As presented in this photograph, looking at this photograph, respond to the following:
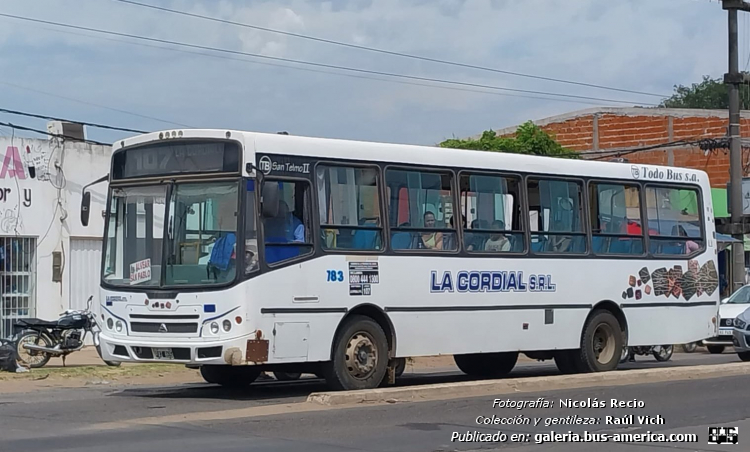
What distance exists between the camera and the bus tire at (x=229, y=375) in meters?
15.9

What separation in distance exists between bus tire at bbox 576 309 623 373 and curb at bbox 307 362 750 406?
0.95 meters

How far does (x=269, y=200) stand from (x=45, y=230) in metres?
11.0

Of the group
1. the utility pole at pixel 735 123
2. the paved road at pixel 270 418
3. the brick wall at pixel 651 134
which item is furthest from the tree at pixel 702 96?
the paved road at pixel 270 418

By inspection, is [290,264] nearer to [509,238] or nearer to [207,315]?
[207,315]

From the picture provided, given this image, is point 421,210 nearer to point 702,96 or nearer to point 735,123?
point 735,123

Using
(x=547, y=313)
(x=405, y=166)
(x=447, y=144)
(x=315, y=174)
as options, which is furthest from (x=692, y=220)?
(x=447, y=144)

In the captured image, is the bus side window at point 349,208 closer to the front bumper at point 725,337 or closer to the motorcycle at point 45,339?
the motorcycle at point 45,339

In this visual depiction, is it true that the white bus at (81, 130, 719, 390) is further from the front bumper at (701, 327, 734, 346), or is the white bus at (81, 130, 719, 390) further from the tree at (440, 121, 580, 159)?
the tree at (440, 121, 580, 159)

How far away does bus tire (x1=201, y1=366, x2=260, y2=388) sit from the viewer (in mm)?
15938

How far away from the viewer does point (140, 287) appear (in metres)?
14.2

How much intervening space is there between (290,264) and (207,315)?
1.18 metres

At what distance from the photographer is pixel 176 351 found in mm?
13789

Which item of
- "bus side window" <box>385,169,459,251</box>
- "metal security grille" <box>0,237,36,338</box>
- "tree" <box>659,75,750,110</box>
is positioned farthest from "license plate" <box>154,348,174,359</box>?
"tree" <box>659,75,750,110</box>

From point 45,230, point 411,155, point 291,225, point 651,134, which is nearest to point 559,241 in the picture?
point 411,155
